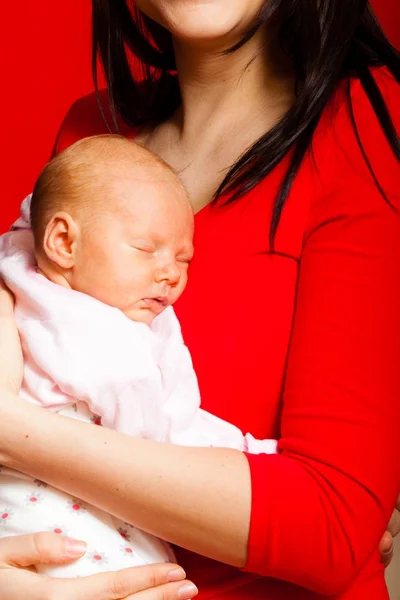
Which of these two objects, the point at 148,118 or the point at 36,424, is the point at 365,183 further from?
the point at 148,118

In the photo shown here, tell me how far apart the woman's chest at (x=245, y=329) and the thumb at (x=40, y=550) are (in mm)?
262

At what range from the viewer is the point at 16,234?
4.85ft

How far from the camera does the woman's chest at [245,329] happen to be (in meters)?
1.25

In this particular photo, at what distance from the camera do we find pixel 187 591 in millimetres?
1150

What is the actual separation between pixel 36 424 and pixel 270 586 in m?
0.38

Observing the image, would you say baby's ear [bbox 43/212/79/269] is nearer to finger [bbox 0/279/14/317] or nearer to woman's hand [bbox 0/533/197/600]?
finger [bbox 0/279/14/317]

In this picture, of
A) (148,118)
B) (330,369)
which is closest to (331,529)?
(330,369)

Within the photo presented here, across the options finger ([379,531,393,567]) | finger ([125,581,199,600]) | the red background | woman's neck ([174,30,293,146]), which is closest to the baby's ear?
woman's neck ([174,30,293,146])

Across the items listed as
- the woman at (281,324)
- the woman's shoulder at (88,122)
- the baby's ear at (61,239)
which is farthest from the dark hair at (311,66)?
the woman's shoulder at (88,122)

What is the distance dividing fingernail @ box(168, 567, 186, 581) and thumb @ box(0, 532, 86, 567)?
0.35 ft

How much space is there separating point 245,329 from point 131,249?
7.3 inches

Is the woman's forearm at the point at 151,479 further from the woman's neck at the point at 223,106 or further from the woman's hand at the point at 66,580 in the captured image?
the woman's neck at the point at 223,106

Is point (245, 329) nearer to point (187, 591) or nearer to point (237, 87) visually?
point (187, 591)

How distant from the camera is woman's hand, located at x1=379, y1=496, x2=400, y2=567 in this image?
1400 mm
